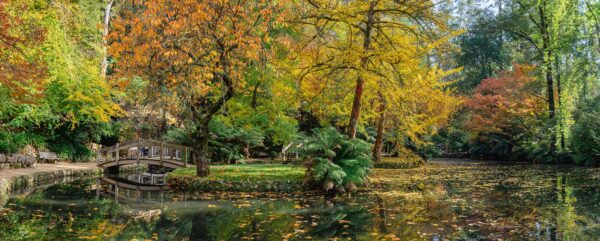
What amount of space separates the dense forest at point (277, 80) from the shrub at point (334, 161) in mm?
62

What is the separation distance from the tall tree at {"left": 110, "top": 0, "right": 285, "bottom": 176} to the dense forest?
67 mm

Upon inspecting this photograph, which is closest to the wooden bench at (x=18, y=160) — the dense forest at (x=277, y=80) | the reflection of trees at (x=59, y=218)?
the dense forest at (x=277, y=80)

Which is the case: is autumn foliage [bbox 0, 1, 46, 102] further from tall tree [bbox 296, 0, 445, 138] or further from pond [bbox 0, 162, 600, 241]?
tall tree [bbox 296, 0, 445, 138]

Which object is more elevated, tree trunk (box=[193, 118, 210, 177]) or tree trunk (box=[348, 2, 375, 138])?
tree trunk (box=[348, 2, 375, 138])

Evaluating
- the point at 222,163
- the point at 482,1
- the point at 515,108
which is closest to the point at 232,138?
the point at 222,163

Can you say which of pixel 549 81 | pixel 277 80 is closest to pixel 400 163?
pixel 277 80

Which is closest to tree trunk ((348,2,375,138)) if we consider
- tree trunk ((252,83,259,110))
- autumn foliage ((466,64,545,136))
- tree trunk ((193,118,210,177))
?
tree trunk ((252,83,259,110))

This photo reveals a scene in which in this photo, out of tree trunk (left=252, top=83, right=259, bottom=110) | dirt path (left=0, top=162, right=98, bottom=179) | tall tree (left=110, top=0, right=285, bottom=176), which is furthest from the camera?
tree trunk (left=252, top=83, right=259, bottom=110)

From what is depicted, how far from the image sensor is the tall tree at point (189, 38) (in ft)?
35.2

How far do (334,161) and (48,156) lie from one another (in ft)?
50.6

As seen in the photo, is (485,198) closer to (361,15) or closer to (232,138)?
(361,15)

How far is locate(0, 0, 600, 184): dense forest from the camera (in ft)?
41.3

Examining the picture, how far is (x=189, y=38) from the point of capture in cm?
1236

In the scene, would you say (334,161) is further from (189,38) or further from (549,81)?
(549,81)
